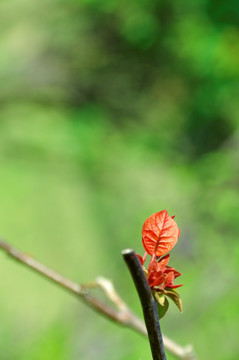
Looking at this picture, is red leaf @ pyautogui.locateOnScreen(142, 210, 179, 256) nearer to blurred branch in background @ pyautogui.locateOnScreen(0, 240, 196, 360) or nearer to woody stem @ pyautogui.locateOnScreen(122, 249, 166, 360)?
woody stem @ pyautogui.locateOnScreen(122, 249, 166, 360)

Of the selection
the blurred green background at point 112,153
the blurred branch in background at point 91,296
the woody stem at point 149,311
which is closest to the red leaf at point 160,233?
the woody stem at point 149,311

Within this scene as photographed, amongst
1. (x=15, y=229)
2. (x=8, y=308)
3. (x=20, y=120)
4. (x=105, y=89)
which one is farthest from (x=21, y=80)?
(x=8, y=308)

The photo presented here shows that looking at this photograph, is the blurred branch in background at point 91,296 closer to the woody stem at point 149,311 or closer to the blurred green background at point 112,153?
the woody stem at point 149,311

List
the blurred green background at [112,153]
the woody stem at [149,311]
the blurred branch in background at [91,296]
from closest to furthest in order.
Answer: the woody stem at [149,311] < the blurred branch in background at [91,296] < the blurred green background at [112,153]

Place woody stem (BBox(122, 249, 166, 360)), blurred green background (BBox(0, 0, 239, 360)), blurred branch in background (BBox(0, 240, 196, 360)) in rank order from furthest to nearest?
blurred green background (BBox(0, 0, 239, 360)) < blurred branch in background (BBox(0, 240, 196, 360)) < woody stem (BBox(122, 249, 166, 360))

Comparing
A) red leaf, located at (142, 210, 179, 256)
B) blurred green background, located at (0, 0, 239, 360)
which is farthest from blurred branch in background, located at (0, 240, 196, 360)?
blurred green background, located at (0, 0, 239, 360)

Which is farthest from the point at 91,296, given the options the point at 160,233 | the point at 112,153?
the point at 112,153

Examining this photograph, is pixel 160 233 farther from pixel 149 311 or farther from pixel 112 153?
pixel 112 153
